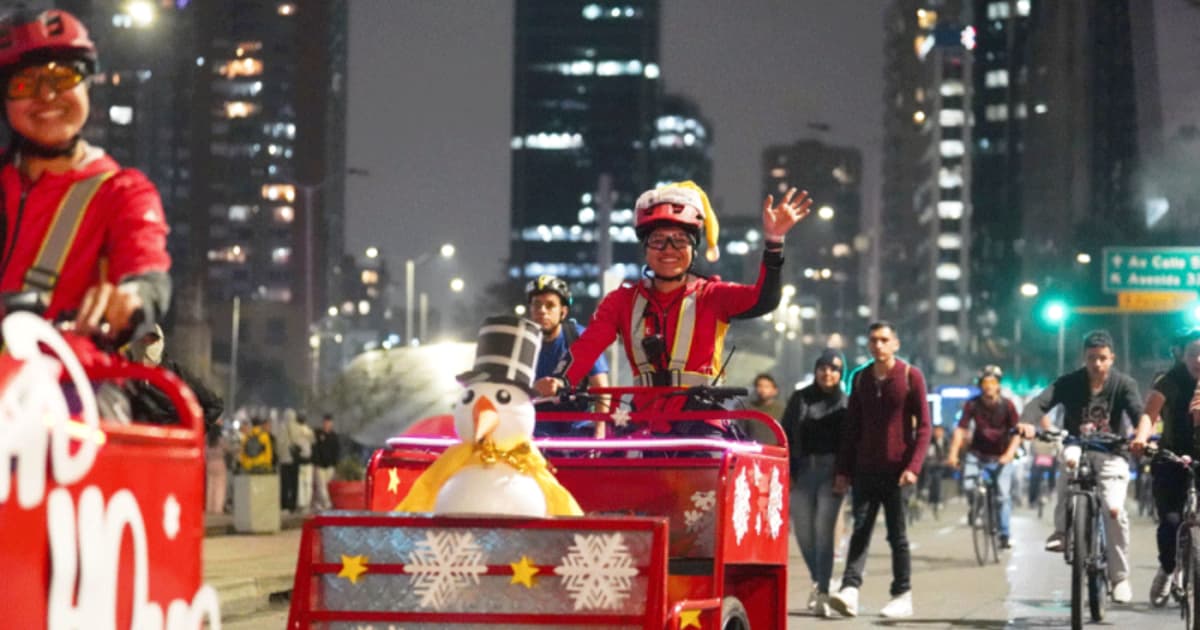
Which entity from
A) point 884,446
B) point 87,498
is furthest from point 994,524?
point 87,498

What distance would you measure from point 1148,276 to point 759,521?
130 feet

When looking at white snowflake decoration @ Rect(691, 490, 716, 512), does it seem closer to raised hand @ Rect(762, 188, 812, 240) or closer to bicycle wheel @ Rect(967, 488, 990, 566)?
raised hand @ Rect(762, 188, 812, 240)

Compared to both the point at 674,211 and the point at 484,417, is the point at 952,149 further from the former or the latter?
the point at 484,417

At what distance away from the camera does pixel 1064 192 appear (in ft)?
422

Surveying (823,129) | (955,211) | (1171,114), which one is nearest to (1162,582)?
(1171,114)

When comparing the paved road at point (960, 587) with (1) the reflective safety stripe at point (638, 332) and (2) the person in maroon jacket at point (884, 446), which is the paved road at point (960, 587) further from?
(1) the reflective safety stripe at point (638, 332)

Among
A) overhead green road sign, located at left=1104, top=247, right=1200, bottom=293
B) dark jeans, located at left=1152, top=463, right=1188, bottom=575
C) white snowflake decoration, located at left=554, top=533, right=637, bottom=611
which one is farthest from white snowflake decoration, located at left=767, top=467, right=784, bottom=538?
overhead green road sign, located at left=1104, top=247, right=1200, bottom=293

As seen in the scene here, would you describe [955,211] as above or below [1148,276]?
above

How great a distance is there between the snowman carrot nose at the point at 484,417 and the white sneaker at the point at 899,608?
7.32m

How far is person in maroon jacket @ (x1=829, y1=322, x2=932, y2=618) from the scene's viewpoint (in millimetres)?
14516

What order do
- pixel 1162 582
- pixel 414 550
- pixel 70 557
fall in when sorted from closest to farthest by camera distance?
pixel 70 557, pixel 414 550, pixel 1162 582

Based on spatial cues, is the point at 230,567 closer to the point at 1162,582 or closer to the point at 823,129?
the point at 1162,582

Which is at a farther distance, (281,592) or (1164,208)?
(1164,208)

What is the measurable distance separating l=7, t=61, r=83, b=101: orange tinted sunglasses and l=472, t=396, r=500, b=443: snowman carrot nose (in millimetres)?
2456
